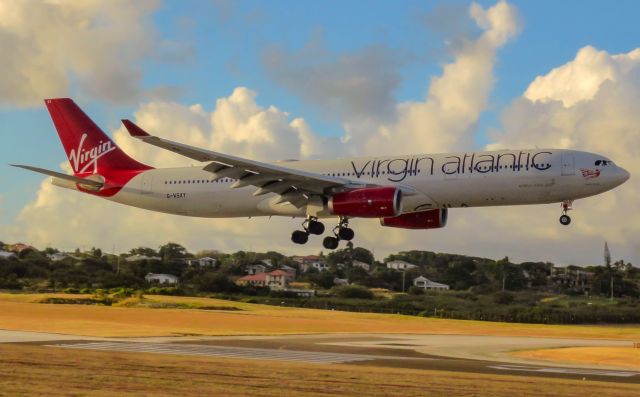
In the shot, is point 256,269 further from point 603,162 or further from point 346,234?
point 603,162

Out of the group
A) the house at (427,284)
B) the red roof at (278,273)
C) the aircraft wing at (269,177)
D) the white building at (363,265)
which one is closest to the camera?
the aircraft wing at (269,177)

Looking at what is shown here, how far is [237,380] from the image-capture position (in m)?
28.7

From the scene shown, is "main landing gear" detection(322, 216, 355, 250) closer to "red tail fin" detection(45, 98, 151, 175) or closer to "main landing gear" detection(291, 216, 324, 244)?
"main landing gear" detection(291, 216, 324, 244)

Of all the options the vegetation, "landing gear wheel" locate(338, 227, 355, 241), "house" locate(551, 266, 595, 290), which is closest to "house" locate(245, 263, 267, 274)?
the vegetation

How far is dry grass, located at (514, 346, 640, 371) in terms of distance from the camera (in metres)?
41.8

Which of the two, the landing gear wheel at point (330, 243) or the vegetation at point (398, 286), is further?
the vegetation at point (398, 286)

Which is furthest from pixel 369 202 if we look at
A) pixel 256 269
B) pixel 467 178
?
pixel 256 269

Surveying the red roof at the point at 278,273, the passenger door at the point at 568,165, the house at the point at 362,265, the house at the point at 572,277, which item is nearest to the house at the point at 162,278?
the red roof at the point at 278,273

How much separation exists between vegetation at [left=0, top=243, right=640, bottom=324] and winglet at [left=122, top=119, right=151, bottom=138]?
5405 cm

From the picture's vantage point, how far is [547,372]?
35375 millimetres

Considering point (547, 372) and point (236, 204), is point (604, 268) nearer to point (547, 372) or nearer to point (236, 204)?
point (236, 204)

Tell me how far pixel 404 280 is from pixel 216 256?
4365 cm

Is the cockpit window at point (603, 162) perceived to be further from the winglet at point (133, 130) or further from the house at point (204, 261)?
the house at point (204, 261)

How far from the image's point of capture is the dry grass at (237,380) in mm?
25641
